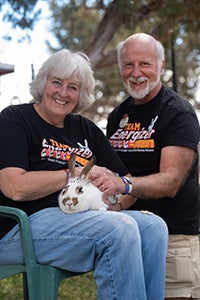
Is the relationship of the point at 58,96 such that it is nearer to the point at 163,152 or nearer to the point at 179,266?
the point at 163,152

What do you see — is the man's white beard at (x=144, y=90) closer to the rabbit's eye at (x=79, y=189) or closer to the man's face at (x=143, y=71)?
the man's face at (x=143, y=71)

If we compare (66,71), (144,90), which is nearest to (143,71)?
(144,90)

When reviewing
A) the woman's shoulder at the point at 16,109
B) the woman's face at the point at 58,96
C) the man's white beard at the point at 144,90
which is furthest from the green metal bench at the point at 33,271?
the man's white beard at the point at 144,90

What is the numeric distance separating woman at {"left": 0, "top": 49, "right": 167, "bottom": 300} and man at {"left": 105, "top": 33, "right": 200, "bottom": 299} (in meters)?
0.23

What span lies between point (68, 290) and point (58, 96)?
208 centimetres

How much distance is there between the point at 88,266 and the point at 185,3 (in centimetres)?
560

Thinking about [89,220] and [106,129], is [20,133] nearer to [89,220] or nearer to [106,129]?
[89,220]

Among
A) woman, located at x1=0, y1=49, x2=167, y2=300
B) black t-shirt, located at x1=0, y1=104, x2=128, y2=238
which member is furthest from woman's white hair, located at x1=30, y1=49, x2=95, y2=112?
black t-shirt, located at x1=0, y1=104, x2=128, y2=238

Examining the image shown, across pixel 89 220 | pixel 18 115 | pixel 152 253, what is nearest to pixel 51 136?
pixel 18 115

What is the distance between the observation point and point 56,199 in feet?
9.29

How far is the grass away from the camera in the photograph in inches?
171

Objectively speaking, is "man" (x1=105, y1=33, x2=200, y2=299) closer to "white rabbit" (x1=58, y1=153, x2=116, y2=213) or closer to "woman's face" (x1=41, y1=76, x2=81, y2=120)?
"white rabbit" (x1=58, y1=153, x2=116, y2=213)

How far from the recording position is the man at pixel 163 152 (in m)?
3.17

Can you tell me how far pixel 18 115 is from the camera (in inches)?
114
